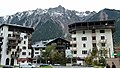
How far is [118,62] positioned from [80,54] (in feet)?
114

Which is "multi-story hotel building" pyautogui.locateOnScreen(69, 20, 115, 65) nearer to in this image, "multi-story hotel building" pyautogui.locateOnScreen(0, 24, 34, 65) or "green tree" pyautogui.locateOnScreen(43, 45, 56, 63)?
"green tree" pyautogui.locateOnScreen(43, 45, 56, 63)

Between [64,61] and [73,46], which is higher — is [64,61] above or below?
below

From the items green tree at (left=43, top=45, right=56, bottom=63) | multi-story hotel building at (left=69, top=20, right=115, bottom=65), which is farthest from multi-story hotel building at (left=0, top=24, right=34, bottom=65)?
multi-story hotel building at (left=69, top=20, right=115, bottom=65)

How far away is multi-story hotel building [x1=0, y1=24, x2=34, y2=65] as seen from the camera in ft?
252

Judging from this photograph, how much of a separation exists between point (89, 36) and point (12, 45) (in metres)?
27.1

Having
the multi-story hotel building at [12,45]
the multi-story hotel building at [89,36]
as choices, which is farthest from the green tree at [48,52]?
the multi-story hotel building at [12,45]

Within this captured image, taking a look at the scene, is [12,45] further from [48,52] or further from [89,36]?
[89,36]

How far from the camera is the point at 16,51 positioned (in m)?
78.2

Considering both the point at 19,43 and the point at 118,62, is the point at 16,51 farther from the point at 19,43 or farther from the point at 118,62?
the point at 118,62

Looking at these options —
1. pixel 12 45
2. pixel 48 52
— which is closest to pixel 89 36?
pixel 48 52

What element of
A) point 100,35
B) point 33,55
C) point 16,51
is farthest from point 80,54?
point 33,55

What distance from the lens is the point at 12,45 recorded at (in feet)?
252

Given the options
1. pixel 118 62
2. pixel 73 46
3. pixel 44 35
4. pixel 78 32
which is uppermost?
pixel 44 35

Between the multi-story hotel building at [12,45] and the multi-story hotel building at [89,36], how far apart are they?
19396 mm
